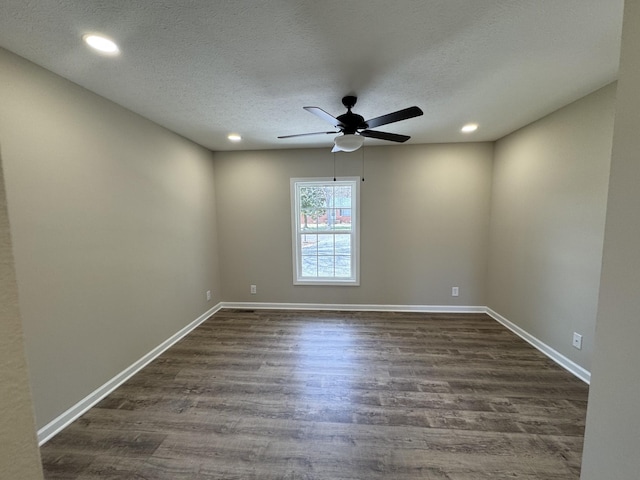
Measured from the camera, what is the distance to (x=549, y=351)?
268 centimetres

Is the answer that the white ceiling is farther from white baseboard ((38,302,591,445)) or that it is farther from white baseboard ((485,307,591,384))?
white baseboard ((38,302,591,445))

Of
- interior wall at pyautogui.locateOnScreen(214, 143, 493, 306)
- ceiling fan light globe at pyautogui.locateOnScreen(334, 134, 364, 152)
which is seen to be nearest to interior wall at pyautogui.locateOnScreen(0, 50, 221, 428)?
interior wall at pyautogui.locateOnScreen(214, 143, 493, 306)

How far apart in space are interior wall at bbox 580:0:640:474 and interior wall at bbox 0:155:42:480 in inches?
61.4

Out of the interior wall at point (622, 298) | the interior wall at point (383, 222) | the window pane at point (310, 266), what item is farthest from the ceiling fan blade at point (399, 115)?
the window pane at point (310, 266)

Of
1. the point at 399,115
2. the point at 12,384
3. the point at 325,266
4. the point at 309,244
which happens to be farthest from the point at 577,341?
the point at 12,384

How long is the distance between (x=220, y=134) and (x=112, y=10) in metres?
1.88

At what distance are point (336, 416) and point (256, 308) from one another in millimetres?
2522

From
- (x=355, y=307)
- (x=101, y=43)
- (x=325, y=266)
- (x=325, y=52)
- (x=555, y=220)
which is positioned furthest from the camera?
(x=325, y=266)

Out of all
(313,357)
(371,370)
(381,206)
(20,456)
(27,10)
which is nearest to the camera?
(20,456)

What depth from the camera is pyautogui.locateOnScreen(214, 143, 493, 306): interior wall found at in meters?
3.70

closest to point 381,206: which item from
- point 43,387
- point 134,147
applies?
point 134,147

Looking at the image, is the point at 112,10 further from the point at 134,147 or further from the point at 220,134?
the point at 220,134

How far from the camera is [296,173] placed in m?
3.91

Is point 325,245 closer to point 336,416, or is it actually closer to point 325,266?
point 325,266
